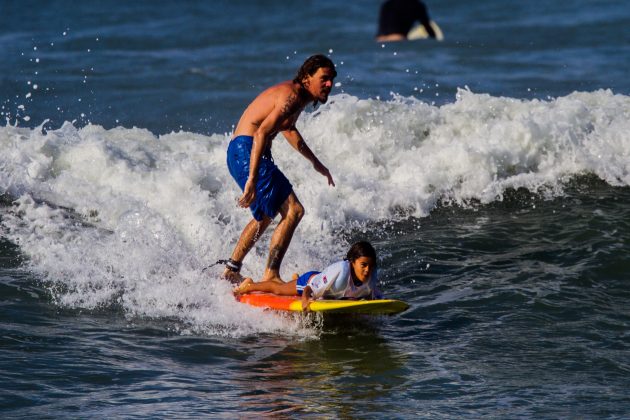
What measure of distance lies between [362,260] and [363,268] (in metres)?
0.08

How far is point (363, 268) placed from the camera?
7465mm

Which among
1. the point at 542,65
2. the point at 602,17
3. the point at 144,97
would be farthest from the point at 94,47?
the point at 602,17

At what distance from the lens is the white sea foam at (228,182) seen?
336 inches

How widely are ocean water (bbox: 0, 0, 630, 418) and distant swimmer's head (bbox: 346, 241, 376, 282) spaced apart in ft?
1.47

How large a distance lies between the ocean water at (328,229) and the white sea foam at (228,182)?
0.03 m

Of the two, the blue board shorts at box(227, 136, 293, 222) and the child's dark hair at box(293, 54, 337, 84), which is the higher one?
the child's dark hair at box(293, 54, 337, 84)

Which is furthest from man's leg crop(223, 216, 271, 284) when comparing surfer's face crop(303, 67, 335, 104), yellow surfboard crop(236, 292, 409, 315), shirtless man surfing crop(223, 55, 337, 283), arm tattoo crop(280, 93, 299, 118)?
surfer's face crop(303, 67, 335, 104)

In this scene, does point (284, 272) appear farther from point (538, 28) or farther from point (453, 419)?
point (538, 28)

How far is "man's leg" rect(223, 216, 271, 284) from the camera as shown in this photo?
823 cm

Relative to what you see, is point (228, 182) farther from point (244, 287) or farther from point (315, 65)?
point (315, 65)

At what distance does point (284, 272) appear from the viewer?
29.5ft

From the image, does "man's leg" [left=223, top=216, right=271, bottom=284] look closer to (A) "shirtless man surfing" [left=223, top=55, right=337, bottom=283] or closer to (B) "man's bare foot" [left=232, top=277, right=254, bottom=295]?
(A) "shirtless man surfing" [left=223, top=55, right=337, bottom=283]

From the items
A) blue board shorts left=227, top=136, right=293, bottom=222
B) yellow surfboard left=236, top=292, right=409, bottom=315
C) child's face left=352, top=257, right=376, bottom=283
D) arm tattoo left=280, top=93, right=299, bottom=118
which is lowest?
yellow surfboard left=236, top=292, right=409, bottom=315

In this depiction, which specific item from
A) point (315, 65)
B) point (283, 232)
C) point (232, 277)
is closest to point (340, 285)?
point (283, 232)
